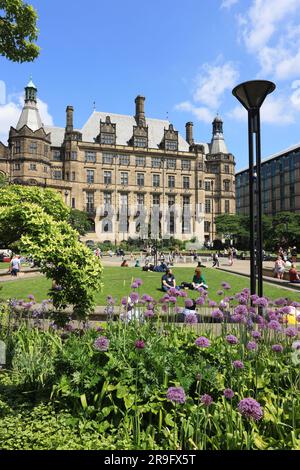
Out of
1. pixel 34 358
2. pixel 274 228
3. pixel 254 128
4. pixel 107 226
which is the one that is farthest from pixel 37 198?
pixel 107 226

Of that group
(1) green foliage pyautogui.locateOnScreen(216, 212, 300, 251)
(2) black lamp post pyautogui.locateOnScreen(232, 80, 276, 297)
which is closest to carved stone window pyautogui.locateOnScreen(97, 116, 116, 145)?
(1) green foliage pyautogui.locateOnScreen(216, 212, 300, 251)

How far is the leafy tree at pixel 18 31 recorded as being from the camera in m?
7.96

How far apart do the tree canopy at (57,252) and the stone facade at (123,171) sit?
5734 cm

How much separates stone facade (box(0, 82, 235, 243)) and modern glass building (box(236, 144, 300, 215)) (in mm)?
15205

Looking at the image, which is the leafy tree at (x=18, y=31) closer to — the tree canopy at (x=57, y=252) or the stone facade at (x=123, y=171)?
the tree canopy at (x=57, y=252)

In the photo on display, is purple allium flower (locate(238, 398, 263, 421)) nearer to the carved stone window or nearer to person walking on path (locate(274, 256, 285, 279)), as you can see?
person walking on path (locate(274, 256, 285, 279))

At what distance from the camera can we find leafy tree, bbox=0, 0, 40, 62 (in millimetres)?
7956

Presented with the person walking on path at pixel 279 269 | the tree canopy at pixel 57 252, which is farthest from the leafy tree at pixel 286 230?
the tree canopy at pixel 57 252

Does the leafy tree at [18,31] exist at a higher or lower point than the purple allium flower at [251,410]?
higher

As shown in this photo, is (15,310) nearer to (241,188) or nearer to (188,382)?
(188,382)

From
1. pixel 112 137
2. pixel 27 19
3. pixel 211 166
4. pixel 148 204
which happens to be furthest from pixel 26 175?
pixel 27 19

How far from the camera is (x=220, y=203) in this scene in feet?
254

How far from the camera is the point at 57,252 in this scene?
5.52 metres
